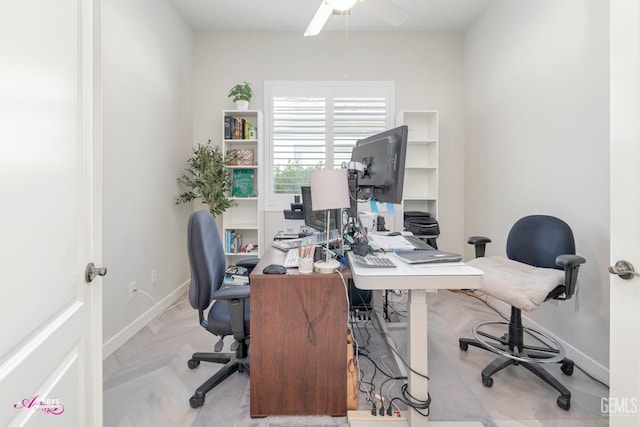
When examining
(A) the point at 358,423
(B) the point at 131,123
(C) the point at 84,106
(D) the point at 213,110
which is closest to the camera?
(C) the point at 84,106

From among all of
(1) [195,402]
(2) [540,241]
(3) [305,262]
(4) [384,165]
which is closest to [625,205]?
(4) [384,165]

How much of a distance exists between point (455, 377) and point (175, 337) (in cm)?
210

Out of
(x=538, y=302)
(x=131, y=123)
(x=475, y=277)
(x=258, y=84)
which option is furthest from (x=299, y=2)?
(x=538, y=302)

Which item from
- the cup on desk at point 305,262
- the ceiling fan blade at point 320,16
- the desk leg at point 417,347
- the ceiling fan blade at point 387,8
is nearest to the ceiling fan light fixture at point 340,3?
the ceiling fan blade at point 320,16

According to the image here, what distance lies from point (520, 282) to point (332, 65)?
3.04m

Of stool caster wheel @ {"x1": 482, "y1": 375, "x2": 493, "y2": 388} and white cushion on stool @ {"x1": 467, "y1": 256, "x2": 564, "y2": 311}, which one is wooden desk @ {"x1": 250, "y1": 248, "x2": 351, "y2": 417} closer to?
white cushion on stool @ {"x1": 467, "y1": 256, "x2": 564, "y2": 311}

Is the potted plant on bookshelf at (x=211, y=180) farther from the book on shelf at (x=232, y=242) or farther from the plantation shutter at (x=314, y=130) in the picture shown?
the plantation shutter at (x=314, y=130)

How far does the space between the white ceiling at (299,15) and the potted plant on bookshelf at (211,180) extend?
1.48 m

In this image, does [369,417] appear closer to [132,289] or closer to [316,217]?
[316,217]

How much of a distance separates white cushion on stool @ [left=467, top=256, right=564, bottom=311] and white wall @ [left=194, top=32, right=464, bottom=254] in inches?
82.4

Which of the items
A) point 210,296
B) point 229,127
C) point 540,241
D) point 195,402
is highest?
point 229,127

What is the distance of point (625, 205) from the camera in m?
0.99

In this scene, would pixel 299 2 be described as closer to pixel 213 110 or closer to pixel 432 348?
pixel 213 110

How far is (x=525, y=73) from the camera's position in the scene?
2404mm
